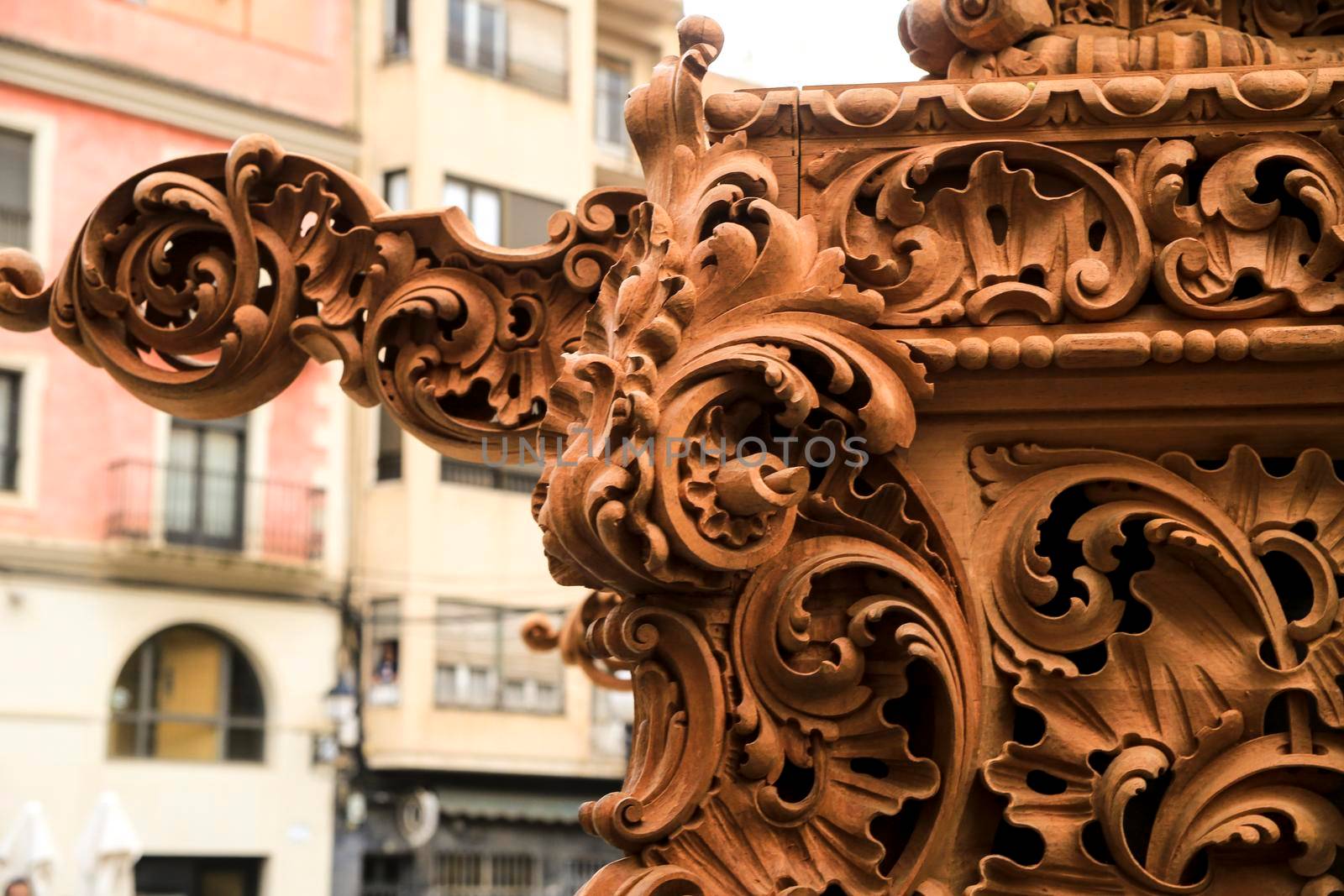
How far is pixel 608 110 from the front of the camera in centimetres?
1461

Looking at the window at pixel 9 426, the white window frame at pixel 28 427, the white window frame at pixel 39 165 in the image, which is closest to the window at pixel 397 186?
the white window frame at pixel 39 165

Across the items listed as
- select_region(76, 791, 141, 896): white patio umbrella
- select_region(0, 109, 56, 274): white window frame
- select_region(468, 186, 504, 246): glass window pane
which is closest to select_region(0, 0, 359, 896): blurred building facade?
select_region(0, 109, 56, 274): white window frame

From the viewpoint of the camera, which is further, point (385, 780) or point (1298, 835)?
point (385, 780)

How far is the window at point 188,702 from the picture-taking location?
1178 cm

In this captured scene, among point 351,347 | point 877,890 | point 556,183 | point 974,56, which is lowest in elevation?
point 877,890

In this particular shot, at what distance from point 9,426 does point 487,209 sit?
3.74 m

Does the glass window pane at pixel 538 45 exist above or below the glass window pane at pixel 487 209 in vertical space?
above

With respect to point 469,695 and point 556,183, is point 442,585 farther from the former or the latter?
point 556,183

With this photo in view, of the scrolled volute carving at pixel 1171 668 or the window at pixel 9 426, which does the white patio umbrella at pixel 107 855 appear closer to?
the window at pixel 9 426

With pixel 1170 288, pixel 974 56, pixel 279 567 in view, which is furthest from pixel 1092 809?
pixel 279 567

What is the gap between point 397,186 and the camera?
13.0m

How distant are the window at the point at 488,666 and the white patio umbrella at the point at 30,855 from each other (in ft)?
13.3

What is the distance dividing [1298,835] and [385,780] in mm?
11970

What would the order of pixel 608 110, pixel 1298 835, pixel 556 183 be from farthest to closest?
1. pixel 608 110
2. pixel 556 183
3. pixel 1298 835
